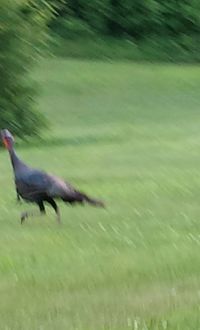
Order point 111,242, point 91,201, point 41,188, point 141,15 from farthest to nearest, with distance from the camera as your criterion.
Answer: point 141,15 → point 91,201 → point 41,188 → point 111,242

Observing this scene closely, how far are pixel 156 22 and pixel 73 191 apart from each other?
26.8 m

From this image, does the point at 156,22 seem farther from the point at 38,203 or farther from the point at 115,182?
the point at 38,203

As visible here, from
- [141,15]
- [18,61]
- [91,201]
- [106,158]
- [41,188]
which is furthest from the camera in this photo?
[141,15]

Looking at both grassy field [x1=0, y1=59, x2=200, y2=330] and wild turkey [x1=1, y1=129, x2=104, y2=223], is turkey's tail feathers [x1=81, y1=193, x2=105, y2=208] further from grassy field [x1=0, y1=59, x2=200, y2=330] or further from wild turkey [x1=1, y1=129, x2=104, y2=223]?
grassy field [x1=0, y1=59, x2=200, y2=330]

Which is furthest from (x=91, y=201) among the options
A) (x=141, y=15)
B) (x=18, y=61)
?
(x=141, y=15)

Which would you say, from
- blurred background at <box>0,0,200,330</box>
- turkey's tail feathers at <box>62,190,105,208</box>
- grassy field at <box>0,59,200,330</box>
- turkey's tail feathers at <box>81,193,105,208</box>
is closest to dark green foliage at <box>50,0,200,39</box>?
blurred background at <box>0,0,200,330</box>

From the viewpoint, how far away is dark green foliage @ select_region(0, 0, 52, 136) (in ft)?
67.2

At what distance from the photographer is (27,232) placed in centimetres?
955

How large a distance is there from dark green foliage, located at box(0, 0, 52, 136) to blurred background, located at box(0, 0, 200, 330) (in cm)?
2

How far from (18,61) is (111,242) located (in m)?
11.9

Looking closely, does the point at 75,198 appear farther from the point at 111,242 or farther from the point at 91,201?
the point at 111,242

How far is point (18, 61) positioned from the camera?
20781 millimetres

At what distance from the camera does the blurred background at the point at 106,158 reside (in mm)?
7363

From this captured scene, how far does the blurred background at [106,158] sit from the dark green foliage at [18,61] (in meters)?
0.02
